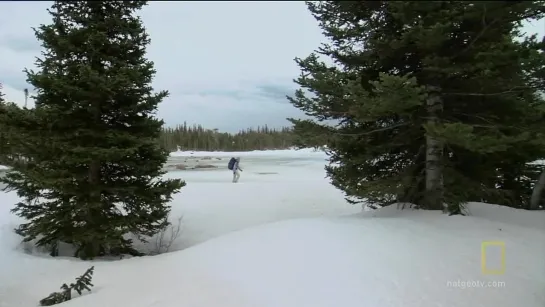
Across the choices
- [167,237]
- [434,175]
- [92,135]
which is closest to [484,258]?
[434,175]

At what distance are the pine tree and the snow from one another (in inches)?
32.8

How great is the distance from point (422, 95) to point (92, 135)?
5.56m

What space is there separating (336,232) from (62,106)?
5247 mm

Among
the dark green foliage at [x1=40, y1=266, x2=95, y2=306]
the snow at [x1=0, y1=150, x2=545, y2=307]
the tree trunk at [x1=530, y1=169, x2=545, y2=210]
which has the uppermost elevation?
the tree trunk at [x1=530, y1=169, x2=545, y2=210]

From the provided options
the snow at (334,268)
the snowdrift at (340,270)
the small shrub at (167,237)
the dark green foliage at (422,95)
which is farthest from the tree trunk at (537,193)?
the small shrub at (167,237)

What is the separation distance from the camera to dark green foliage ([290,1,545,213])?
5.46 meters

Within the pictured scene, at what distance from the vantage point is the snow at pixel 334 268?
4328mm

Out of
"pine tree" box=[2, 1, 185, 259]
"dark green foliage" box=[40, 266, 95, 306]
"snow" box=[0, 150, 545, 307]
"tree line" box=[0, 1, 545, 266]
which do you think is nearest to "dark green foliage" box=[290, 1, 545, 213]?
"tree line" box=[0, 1, 545, 266]

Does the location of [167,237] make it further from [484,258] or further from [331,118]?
[484,258]

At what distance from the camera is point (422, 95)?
545 cm

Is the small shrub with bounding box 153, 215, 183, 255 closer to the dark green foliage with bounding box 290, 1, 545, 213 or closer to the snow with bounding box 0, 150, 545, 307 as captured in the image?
the snow with bounding box 0, 150, 545, 307

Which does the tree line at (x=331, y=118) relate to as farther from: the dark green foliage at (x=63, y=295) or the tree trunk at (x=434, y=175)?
the dark green foliage at (x=63, y=295)

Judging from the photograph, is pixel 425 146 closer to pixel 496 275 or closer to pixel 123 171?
pixel 496 275

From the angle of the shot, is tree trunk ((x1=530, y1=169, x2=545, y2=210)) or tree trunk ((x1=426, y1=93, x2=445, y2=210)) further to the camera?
tree trunk ((x1=530, y1=169, x2=545, y2=210))
